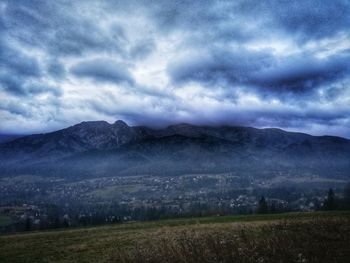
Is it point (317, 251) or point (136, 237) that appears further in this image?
point (136, 237)

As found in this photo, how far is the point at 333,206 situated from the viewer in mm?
58938

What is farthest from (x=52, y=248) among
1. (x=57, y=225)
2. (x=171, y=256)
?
(x=57, y=225)

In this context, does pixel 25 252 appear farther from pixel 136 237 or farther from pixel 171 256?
pixel 171 256

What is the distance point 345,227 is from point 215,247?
20.6ft

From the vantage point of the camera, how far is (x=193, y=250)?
1232 centimetres

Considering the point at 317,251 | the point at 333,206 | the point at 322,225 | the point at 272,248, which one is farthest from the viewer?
the point at 333,206

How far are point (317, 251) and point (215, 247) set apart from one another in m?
3.55

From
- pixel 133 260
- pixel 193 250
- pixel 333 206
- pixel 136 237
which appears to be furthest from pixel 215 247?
pixel 333 206

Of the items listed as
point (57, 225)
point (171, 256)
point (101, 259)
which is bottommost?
point (57, 225)

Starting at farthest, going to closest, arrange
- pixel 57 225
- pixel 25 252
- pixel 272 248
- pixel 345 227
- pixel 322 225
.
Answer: pixel 57 225 → pixel 25 252 → pixel 322 225 → pixel 345 227 → pixel 272 248

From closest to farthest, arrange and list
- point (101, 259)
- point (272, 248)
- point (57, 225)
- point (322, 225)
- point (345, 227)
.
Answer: point (272, 248) < point (345, 227) < point (322, 225) < point (101, 259) < point (57, 225)

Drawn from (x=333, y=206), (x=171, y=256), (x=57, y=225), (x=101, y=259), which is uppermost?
(x=171, y=256)

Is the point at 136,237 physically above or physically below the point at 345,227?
below

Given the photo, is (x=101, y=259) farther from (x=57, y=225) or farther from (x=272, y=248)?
(x=57, y=225)
